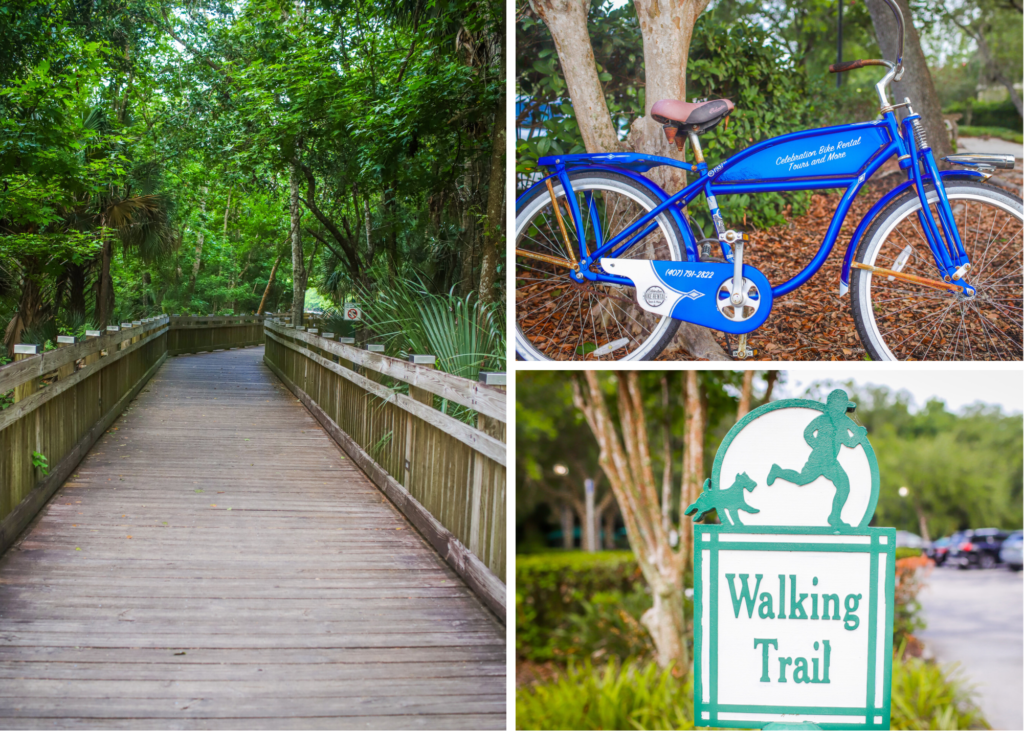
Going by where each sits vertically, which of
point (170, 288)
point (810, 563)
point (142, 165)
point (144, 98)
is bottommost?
point (810, 563)

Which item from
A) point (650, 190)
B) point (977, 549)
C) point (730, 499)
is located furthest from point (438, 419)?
Answer: point (977, 549)

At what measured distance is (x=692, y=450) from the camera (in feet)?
13.0

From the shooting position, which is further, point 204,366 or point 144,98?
point 204,366

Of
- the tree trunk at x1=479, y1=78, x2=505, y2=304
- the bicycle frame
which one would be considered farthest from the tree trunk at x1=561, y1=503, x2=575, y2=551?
the bicycle frame

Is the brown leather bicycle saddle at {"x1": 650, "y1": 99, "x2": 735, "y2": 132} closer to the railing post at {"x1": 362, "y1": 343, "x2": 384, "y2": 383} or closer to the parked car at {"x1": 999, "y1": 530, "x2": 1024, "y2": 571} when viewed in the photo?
the railing post at {"x1": 362, "y1": 343, "x2": 384, "y2": 383}

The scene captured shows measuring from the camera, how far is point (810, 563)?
165 centimetres

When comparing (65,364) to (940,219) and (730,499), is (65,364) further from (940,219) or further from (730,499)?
(940,219)

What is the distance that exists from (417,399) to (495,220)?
5.62ft

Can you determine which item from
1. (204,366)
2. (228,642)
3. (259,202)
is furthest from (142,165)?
(228,642)

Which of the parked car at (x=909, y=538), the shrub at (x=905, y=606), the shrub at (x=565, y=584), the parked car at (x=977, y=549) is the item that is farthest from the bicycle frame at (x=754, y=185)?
the parked car at (x=977, y=549)

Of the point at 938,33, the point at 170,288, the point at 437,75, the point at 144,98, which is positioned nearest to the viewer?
the point at 938,33

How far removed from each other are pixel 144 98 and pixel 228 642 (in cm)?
725

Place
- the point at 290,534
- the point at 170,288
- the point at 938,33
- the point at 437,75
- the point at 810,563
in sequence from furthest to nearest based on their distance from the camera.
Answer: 1. the point at 170,288
2. the point at 437,75
3. the point at 290,534
4. the point at 938,33
5. the point at 810,563

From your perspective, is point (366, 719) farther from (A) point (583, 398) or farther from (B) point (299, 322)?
(B) point (299, 322)
